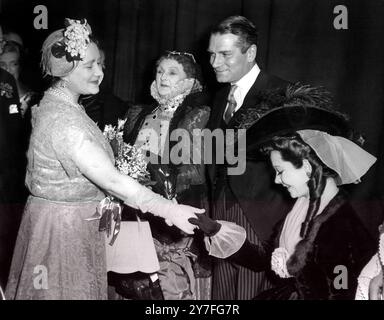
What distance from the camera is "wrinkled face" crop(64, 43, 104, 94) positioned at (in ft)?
6.44

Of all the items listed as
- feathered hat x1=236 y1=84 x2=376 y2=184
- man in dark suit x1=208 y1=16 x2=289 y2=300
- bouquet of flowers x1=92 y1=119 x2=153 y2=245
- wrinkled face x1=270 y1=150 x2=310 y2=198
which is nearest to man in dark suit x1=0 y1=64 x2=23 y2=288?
bouquet of flowers x1=92 y1=119 x2=153 y2=245

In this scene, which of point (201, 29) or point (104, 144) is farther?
point (201, 29)

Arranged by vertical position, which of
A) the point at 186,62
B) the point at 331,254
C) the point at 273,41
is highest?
the point at 273,41

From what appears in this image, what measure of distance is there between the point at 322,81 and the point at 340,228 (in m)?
0.95

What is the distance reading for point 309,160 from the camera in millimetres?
2025

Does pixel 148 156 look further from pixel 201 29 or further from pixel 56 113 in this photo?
pixel 201 29

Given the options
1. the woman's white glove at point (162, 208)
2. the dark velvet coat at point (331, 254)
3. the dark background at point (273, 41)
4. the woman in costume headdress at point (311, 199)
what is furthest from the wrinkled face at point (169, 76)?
the dark velvet coat at point (331, 254)

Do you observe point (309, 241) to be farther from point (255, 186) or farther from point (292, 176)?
point (255, 186)

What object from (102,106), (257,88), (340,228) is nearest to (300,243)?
(340,228)

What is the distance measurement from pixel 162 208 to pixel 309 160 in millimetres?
570

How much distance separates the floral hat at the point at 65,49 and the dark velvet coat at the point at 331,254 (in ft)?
3.22

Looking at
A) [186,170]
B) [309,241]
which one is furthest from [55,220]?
[309,241]

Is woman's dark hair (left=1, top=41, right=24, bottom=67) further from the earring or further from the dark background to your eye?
the earring

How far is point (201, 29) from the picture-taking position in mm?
2916
